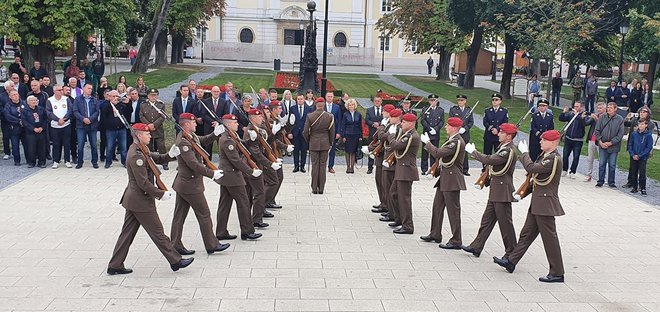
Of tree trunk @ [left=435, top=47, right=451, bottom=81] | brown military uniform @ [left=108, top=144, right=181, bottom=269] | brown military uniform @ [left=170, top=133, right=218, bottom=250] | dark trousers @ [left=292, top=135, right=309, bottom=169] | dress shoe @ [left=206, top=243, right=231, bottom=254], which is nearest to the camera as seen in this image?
brown military uniform @ [left=108, top=144, right=181, bottom=269]

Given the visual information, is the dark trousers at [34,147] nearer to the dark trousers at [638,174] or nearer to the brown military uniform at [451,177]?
the brown military uniform at [451,177]

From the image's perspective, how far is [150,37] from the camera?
4034cm

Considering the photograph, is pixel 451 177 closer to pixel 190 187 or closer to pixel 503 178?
pixel 503 178

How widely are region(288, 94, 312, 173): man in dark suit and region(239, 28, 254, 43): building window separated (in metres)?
54.8

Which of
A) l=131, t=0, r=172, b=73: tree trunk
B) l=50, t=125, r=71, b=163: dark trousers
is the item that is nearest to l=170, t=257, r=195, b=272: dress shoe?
l=50, t=125, r=71, b=163: dark trousers

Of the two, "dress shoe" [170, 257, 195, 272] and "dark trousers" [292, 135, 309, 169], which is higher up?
"dark trousers" [292, 135, 309, 169]

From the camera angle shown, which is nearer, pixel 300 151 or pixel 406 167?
pixel 406 167

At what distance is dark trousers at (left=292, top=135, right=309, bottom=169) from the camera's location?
1636 cm

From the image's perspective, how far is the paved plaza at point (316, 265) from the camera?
324 inches

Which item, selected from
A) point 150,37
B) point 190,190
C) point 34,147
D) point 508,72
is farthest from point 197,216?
point 150,37

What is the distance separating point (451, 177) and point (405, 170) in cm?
97

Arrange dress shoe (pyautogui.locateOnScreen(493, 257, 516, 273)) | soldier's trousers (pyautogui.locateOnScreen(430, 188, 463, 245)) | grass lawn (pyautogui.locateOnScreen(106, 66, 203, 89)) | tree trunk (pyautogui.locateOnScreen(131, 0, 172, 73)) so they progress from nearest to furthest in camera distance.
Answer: dress shoe (pyautogui.locateOnScreen(493, 257, 516, 273)) < soldier's trousers (pyautogui.locateOnScreen(430, 188, 463, 245)) < grass lawn (pyautogui.locateOnScreen(106, 66, 203, 89)) < tree trunk (pyautogui.locateOnScreen(131, 0, 172, 73))

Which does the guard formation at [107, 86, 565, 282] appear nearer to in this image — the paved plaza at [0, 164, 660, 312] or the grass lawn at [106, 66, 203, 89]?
the paved plaza at [0, 164, 660, 312]

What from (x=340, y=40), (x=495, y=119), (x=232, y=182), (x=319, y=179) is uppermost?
(x=340, y=40)
